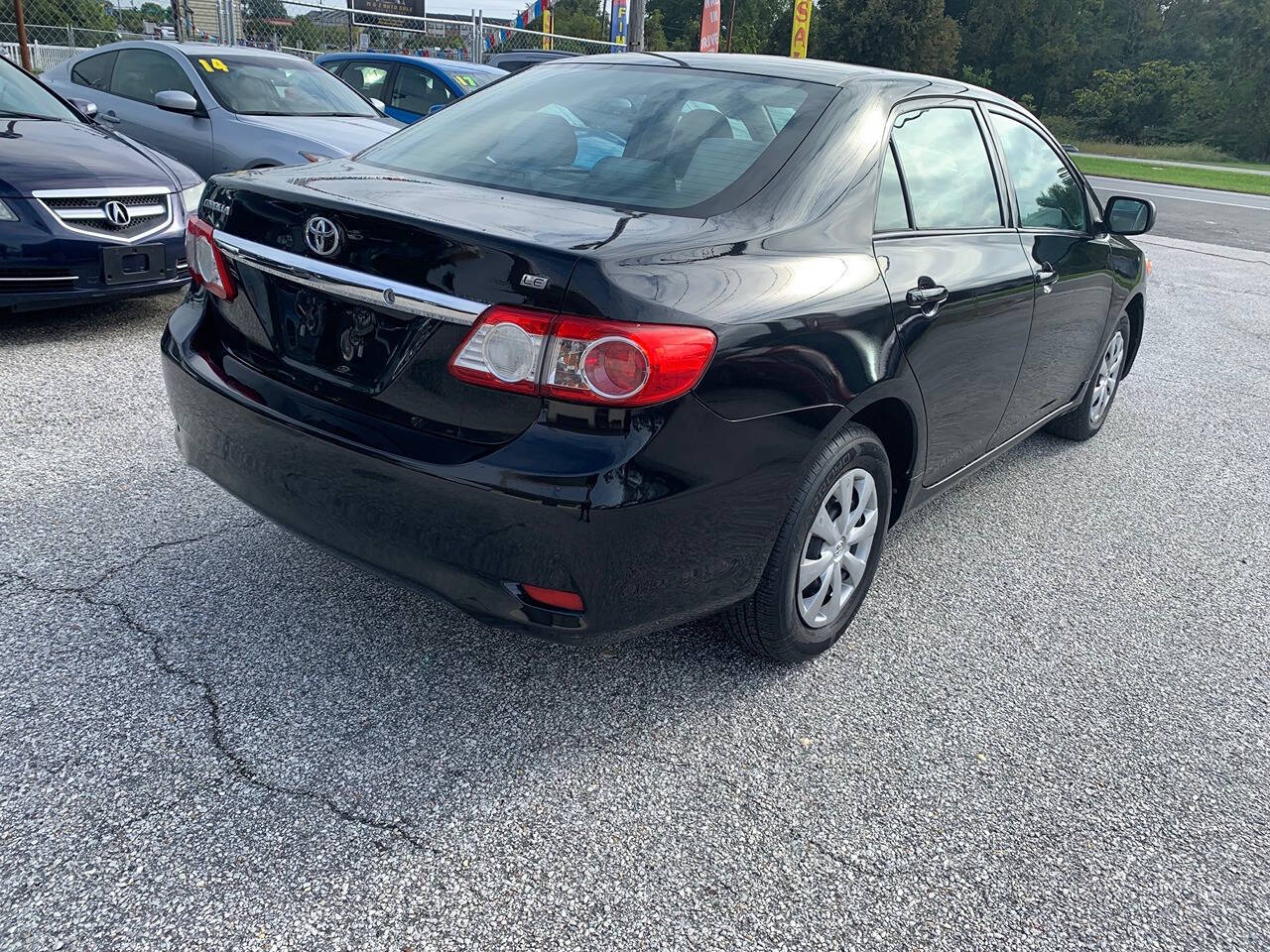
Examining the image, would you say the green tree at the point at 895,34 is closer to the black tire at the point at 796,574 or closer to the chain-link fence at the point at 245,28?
the chain-link fence at the point at 245,28

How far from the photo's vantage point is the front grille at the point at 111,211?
5.11 metres

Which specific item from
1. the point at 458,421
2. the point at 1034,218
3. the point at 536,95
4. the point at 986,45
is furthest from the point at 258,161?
the point at 986,45

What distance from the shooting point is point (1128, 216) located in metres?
4.38

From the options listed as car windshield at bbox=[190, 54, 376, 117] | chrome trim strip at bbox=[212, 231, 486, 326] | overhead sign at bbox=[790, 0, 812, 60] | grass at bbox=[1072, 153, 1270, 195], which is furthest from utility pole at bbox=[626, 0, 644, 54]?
chrome trim strip at bbox=[212, 231, 486, 326]

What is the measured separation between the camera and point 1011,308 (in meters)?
3.51

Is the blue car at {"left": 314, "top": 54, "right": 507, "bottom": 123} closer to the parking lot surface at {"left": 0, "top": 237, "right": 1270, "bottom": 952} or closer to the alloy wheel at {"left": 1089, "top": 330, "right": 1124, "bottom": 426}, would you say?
the alloy wheel at {"left": 1089, "top": 330, "right": 1124, "bottom": 426}

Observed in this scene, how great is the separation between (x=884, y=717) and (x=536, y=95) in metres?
2.13

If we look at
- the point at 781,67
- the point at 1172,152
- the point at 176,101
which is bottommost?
the point at 1172,152

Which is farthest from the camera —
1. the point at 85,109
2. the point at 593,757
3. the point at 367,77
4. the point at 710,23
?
the point at 710,23

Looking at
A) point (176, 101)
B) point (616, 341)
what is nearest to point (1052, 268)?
point (616, 341)

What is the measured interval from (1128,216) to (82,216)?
495 centimetres

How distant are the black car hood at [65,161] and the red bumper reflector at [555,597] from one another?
13.8 ft

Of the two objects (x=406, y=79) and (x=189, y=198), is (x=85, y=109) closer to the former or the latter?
(x=189, y=198)

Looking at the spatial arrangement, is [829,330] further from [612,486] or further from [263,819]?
[263,819]
